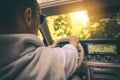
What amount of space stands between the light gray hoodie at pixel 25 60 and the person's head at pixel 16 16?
0.05 meters

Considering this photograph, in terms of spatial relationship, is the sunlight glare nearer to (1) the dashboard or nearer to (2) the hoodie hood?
(1) the dashboard

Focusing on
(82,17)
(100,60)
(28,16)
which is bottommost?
(100,60)

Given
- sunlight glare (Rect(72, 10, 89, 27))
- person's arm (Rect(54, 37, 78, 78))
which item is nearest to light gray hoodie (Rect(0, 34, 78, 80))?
person's arm (Rect(54, 37, 78, 78))

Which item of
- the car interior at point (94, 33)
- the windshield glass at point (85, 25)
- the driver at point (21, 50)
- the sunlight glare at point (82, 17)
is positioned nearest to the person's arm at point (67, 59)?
the driver at point (21, 50)

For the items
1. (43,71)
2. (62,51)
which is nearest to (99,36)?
(62,51)

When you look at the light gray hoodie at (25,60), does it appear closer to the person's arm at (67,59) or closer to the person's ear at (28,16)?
the person's ear at (28,16)

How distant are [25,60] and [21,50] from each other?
0.19 ft

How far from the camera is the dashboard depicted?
2.91 metres

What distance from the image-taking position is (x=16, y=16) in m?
1.47

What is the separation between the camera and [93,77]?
3096 millimetres

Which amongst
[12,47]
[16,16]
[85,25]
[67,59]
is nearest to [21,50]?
[12,47]

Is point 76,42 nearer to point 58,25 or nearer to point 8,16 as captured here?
point 58,25

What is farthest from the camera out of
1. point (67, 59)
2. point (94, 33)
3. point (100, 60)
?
point (94, 33)

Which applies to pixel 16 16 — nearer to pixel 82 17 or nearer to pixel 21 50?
pixel 21 50
